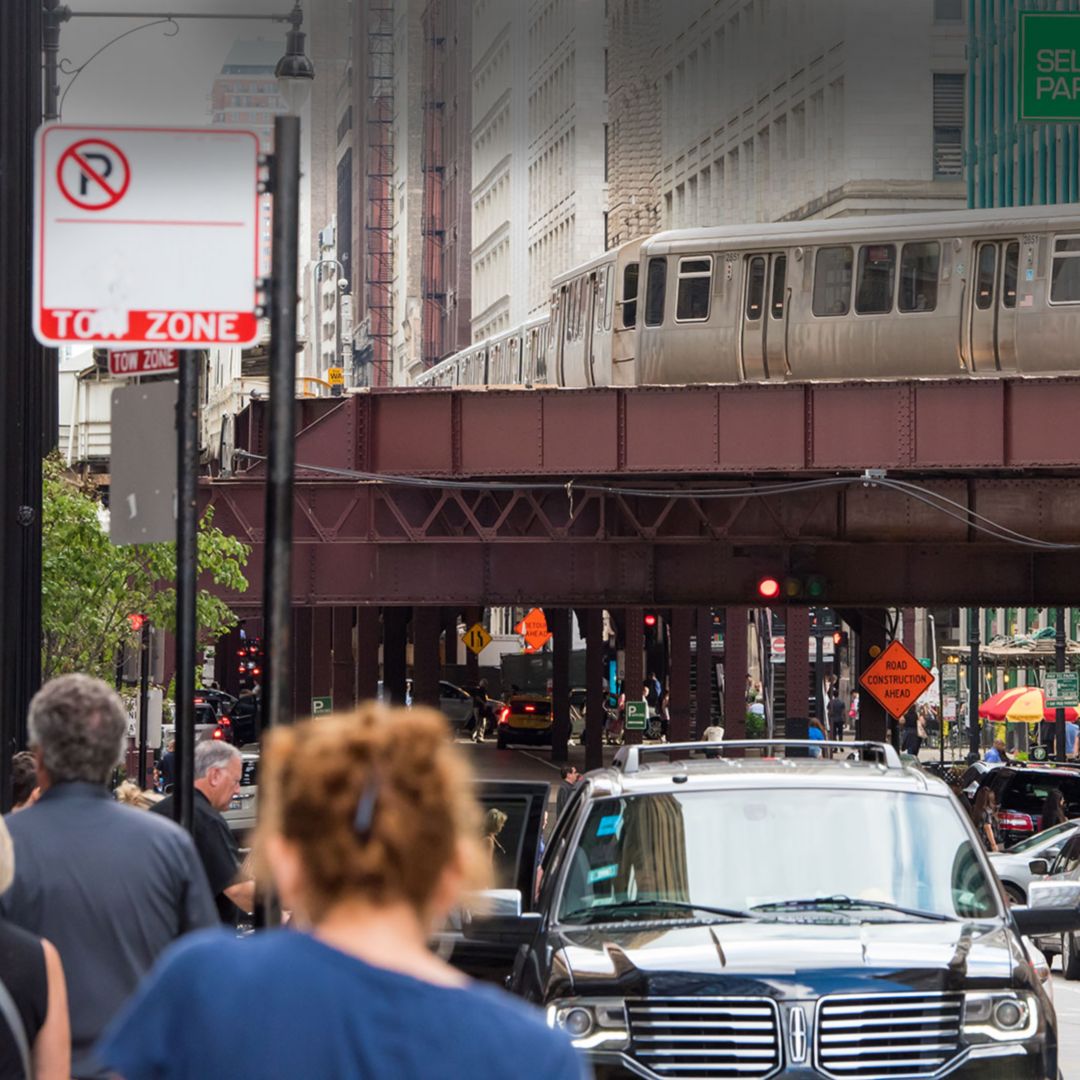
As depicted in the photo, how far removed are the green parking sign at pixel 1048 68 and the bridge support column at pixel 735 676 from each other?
83.8 feet

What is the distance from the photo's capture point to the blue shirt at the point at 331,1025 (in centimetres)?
304

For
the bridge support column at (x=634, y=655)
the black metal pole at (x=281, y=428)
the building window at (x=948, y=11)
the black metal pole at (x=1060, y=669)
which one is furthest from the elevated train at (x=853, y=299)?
the building window at (x=948, y=11)

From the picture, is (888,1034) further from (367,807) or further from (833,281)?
(833,281)

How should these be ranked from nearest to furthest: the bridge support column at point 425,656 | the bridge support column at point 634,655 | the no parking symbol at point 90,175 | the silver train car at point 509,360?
the no parking symbol at point 90,175 → the silver train car at point 509,360 → the bridge support column at point 425,656 → the bridge support column at point 634,655

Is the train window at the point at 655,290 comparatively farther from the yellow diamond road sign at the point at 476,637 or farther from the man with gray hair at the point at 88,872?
the yellow diamond road sign at the point at 476,637

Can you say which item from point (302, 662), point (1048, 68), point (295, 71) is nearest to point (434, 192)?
point (302, 662)

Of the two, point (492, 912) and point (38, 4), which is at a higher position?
point (38, 4)

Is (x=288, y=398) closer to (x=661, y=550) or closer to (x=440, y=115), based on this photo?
(x=661, y=550)

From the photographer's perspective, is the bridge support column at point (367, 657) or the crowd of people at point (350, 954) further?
the bridge support column at point (367, 657)

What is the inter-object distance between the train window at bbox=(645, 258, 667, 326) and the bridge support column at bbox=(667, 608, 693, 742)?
1874 centimetres

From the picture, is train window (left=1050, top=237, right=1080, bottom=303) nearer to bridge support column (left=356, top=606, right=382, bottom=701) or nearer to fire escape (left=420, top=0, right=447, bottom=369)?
bridge support column (left=356, top=606, right=382, bottom=701)

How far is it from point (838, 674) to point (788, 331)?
114 ft

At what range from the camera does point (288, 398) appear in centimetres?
688

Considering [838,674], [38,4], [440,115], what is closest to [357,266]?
[440,115]
